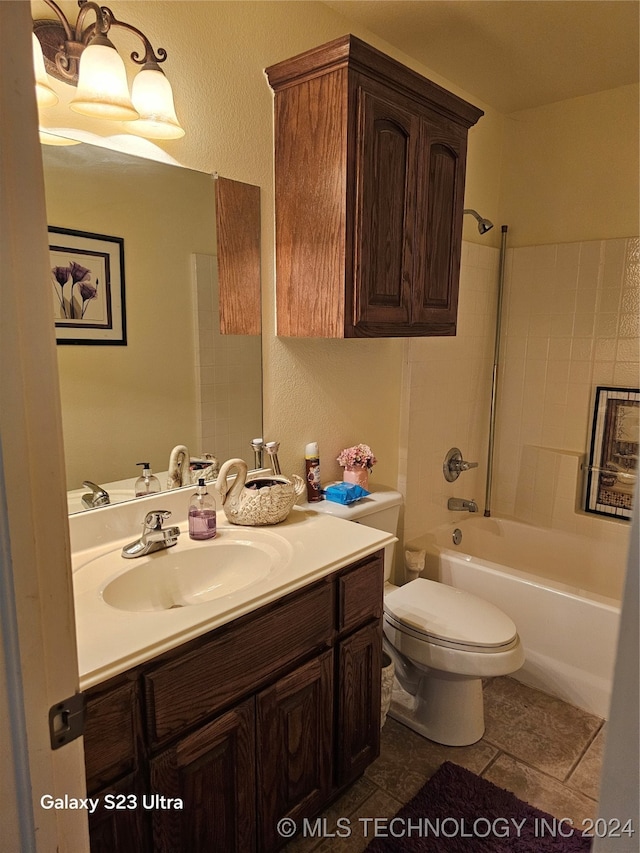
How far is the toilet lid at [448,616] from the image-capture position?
184 centimetres

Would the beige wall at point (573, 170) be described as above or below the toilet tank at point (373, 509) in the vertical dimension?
above

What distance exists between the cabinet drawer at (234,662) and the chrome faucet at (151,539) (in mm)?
347

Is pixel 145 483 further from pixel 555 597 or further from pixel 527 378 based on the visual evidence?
pixel 527 378

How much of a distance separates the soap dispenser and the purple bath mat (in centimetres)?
117

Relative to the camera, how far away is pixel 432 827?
5.33ft

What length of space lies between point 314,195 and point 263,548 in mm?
1066

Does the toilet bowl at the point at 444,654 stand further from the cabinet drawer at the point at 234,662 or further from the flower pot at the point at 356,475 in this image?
the cabinet drawer at the point at 234,662

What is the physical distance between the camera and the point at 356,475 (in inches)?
83.4

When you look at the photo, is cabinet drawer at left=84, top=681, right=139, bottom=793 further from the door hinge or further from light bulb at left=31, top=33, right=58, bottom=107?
light bulb at left=31, top=33, right=58, bottom=107

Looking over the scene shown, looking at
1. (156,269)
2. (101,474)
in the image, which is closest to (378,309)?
(156,269)

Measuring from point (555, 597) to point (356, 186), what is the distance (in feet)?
5.64

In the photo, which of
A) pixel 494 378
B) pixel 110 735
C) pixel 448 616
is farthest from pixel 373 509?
pixel 494 378

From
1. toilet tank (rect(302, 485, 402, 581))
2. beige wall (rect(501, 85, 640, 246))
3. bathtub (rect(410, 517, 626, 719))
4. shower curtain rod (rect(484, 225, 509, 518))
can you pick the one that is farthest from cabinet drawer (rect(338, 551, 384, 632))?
beige wall (rect(501, 85, 640, 246))

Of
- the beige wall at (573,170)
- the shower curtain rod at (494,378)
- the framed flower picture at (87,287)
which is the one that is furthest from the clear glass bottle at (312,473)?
the beige wall at (573,170)
